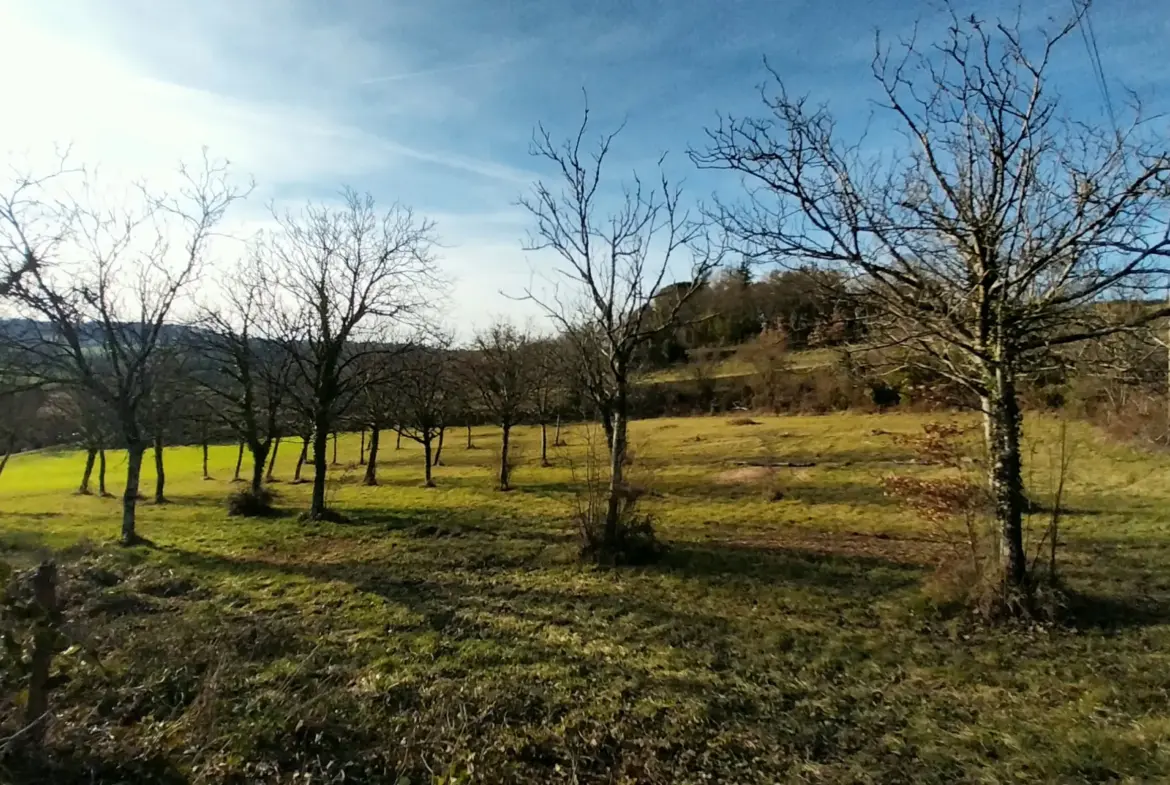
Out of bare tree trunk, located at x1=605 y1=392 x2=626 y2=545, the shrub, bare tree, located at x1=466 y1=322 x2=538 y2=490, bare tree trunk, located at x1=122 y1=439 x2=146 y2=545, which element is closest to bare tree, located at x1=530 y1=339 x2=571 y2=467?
bare tree, located at x1=466 y1=322 x2=538 y2=490

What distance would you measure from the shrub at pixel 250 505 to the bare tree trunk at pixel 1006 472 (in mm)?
18100

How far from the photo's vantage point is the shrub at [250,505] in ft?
61.9

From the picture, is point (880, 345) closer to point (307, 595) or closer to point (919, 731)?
Result: point (919, 731)

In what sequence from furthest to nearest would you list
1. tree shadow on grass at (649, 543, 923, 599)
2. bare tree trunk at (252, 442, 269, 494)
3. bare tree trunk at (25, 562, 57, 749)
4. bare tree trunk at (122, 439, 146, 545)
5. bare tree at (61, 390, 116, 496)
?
bare tree at (61, 390, 116, 496)
bare tree trunk at (252, 442, 269, 494)
bare tree trunk at (122, 439, 146, 545)
tree shadow on grass at (649, 543, 923, 599)
bare tree trunk at (25, 562, 57, 749)

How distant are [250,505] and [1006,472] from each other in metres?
18.8

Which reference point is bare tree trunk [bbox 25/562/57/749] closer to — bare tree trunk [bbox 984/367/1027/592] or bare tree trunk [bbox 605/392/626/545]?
bare tree trunk [bbox 605/392/626/545]

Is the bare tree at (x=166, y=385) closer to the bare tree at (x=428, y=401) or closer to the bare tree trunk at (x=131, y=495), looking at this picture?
the bare tree trunk at (x=131, y=495)

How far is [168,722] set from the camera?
525cm

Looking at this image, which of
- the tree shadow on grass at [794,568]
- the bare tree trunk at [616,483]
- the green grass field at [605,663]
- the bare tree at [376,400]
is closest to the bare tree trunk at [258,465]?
the bare tree at [376,400]

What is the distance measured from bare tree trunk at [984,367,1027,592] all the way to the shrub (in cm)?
1810

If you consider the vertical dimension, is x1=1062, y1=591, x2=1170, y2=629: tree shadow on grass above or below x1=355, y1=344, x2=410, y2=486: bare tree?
below

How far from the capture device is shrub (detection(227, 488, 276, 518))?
18859 millimetres

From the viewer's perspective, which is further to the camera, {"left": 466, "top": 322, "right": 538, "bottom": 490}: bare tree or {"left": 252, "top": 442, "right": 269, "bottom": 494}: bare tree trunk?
{"left": 466, "top": 322, "right": 538, "bottom": 490}: bare tree

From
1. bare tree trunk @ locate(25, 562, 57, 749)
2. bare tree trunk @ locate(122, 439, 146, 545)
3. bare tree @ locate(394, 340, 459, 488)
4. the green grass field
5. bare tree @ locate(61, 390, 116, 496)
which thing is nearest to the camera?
bare tree trunk @ locate(25, 562, 57, 749)
